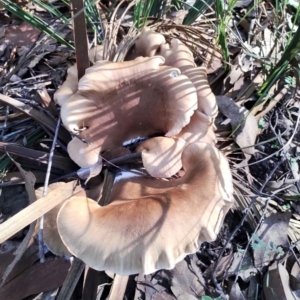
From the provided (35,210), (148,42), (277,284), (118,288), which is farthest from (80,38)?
(277,284)

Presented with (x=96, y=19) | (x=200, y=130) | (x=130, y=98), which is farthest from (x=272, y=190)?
(x=96, y=19)

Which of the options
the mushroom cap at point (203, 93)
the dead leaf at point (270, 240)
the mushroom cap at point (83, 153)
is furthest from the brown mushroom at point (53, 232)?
the dead leaf at point (270, 240)

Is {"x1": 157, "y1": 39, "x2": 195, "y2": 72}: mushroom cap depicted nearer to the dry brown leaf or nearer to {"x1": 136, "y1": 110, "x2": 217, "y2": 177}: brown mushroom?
{"x1": 136, "y1": 110, "x2": 217, "y2": 177}: brown mushroom

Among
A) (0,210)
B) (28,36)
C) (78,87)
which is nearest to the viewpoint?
(78,87)

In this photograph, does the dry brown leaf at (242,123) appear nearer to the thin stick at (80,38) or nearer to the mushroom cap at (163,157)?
the mushroom cap at (163,157)

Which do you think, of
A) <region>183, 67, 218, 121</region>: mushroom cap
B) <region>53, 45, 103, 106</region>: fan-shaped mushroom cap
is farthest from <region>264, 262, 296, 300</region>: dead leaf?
<region>53, 45, 103, 106</region>: fan-shaped mushroom cap

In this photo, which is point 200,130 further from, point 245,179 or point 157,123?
point 245,179

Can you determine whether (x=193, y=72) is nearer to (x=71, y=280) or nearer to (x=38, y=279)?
(x=71, y=280)
